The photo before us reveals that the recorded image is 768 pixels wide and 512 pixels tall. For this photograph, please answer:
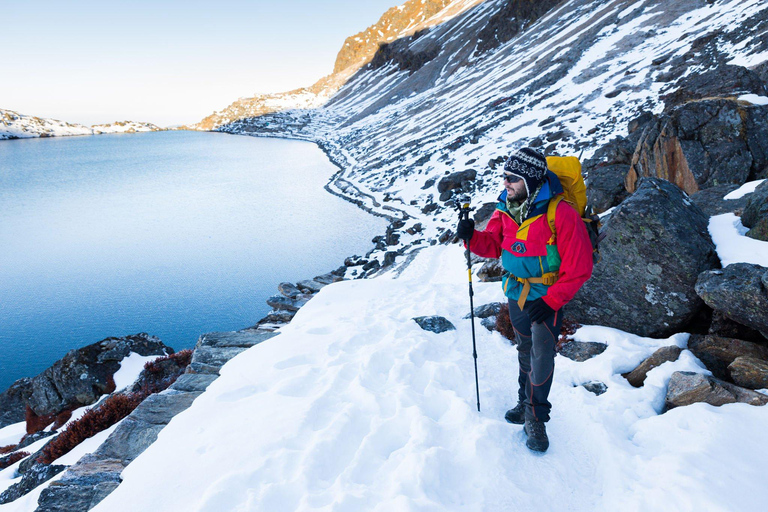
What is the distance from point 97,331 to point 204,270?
6101 mm

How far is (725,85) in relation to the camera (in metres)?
14.4

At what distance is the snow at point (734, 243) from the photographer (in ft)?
17.2

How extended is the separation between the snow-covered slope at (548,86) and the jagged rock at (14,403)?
17.0 meters

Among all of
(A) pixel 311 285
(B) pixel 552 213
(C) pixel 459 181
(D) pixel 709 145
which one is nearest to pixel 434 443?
(B) pixel 552 213

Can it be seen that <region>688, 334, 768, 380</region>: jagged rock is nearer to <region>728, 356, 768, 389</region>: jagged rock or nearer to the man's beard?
<region>728, 356, 768, 389</region>: jagged rock

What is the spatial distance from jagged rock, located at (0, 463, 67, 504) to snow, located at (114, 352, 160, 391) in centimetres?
486

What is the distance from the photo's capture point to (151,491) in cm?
362

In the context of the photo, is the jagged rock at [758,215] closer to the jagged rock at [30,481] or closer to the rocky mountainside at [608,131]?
the rocky mountainside at [608,131]

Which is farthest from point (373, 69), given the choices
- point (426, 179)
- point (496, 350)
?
point (496, 350)

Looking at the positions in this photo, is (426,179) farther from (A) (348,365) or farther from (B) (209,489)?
(B) (209,489)

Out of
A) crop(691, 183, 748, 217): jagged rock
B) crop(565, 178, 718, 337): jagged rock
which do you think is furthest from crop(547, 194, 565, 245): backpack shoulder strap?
crop(691, 183, 748, 217): jagged rock

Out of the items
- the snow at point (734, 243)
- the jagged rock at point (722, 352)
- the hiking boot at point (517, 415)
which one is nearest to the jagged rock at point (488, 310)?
the hiking boot at point (517, 415)

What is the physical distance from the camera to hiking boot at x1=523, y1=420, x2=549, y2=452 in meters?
4.04

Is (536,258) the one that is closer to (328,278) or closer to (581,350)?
(581,350)
